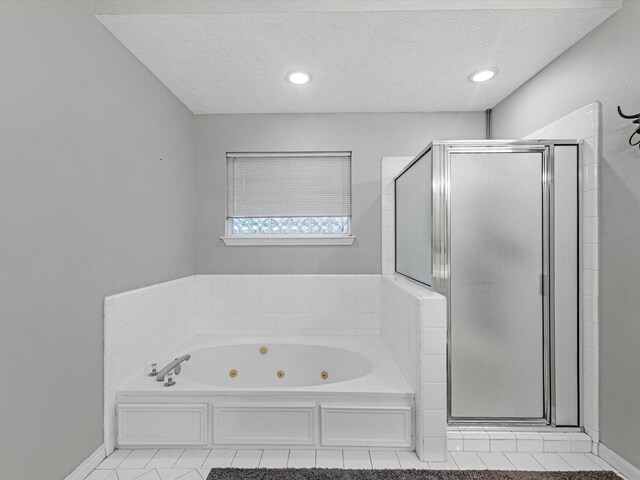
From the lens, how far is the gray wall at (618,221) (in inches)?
64.3

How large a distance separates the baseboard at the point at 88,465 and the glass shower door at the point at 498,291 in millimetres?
1863

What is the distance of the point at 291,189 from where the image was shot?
3.10 meters

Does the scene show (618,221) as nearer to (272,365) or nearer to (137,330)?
(272,365)

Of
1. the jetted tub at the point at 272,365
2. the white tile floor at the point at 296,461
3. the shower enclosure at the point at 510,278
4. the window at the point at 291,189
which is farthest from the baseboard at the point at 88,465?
the shower enclosure at the point at 510,278

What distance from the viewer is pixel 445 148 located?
191cm

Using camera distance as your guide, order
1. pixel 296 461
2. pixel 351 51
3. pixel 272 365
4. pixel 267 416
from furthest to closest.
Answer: pixel 272 365
pixel 351 51
pixel 267 416
pixel 296 461

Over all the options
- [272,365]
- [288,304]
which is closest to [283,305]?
[288,304]

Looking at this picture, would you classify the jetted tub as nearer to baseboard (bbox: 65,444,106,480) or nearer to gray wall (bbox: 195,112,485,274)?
gray wall (bbox: 195,112,485,274)

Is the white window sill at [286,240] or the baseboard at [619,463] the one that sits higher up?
the white window sill at [286,240]

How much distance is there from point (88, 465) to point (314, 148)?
254 cm

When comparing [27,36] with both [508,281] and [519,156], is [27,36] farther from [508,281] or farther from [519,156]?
[508,281]

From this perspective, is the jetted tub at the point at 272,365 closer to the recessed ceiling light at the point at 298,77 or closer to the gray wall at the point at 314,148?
the gray wall at the point at 314,148

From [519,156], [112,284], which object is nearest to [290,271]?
[112,284]

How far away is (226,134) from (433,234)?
6.67 ft
